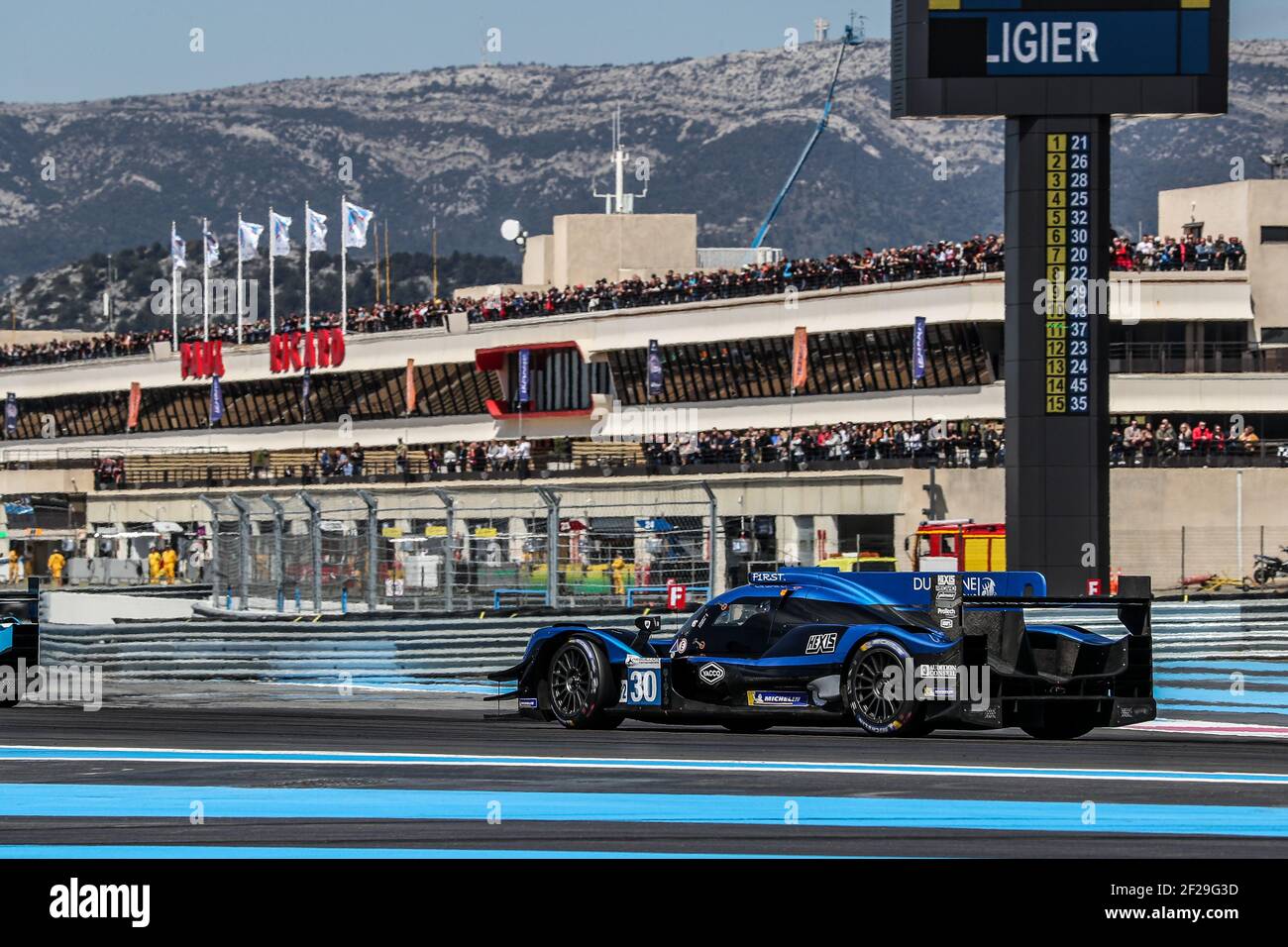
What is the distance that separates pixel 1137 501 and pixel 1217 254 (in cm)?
871

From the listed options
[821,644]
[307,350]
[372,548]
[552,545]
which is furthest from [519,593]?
[307,350]

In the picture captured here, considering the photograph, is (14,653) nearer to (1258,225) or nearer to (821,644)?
(821,644)

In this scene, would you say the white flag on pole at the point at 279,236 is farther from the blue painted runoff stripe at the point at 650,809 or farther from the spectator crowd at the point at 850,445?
the blue painted runoff stripe at the point at 650,809

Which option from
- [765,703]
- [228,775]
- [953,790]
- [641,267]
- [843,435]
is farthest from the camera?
[641,267]

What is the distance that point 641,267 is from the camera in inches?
3302

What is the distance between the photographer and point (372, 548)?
25.1 metres

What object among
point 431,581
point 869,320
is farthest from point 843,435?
point 431,581

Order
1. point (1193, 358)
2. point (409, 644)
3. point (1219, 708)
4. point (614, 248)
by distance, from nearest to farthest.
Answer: point (1219, 708) → point (409, 644) → point (1193, 358) → point (614, 248)

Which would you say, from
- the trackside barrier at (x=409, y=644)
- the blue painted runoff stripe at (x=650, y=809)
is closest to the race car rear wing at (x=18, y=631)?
the trackside barrier at (x=409, y=644)

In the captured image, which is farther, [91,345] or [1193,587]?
[91,345]

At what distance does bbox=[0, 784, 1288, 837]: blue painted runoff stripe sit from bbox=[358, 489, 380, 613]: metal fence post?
12.8 meters

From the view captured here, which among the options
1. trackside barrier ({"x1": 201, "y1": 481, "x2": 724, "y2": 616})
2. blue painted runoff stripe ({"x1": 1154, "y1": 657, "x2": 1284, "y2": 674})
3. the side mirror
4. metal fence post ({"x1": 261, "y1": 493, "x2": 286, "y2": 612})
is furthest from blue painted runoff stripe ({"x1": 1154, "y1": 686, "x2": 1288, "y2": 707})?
metal fence post ({"x1": 261, "y1": 493, "x2": 286, "y2": 612})

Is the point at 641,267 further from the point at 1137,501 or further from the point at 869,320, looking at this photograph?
the point at 1137,501

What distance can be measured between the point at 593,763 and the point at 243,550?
1465 cm
